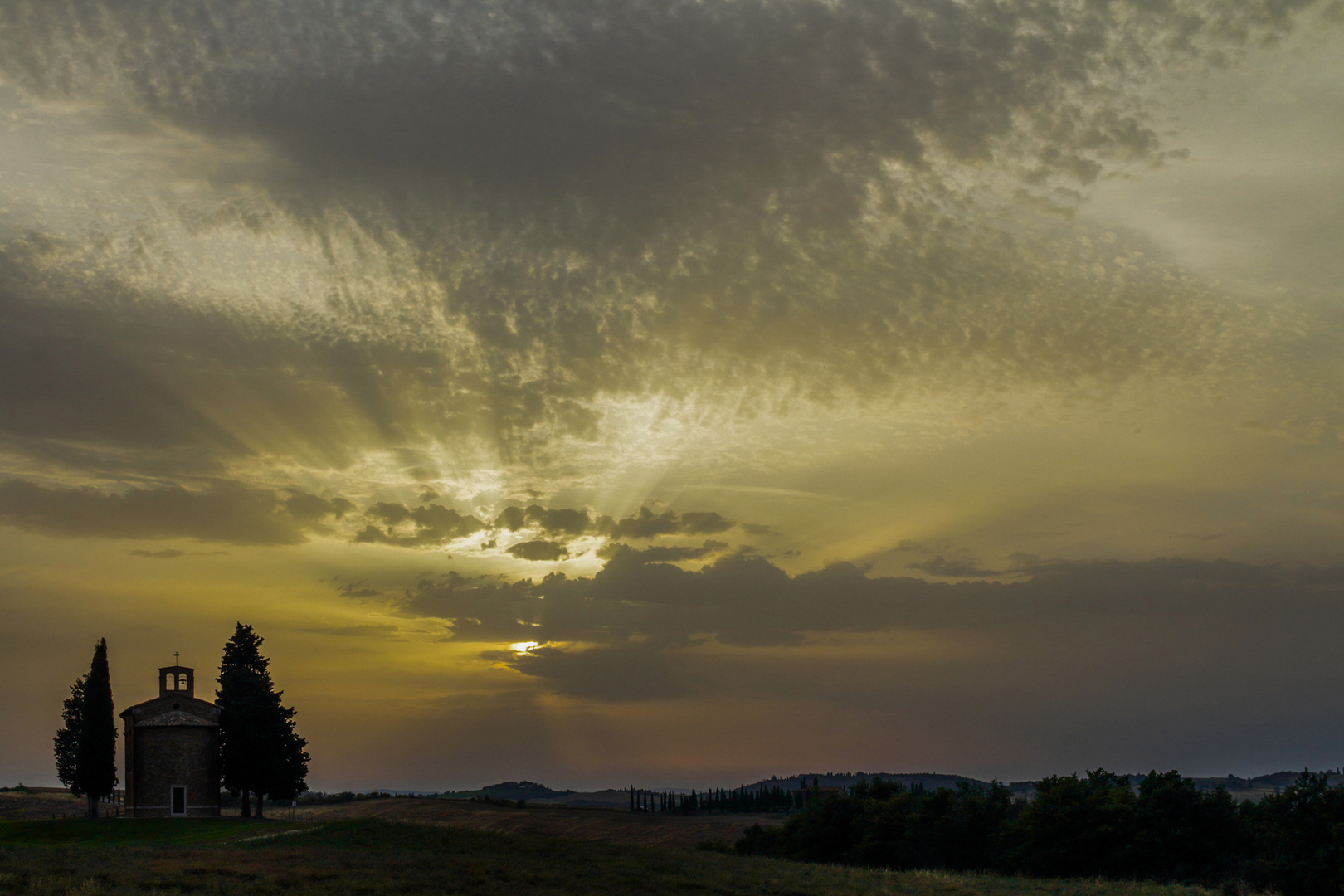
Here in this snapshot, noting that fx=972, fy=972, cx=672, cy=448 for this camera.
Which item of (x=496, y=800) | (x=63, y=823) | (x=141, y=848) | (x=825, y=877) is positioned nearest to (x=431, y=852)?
(x=141, y=848)

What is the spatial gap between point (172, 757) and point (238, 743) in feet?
15.8

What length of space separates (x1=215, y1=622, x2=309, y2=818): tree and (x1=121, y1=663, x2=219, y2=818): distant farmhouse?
1173mm

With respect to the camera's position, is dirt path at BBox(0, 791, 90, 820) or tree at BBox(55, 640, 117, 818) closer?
tree at BBox(55, 640, 117, 818)

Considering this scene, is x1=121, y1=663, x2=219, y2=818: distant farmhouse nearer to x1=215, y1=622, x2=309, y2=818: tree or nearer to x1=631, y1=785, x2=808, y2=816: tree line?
x1=215, y1=622, x2=309, y2=818: tree

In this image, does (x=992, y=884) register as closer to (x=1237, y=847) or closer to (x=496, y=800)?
(x=1237, y=847)

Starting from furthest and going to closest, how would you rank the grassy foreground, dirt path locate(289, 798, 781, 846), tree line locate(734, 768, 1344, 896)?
dirt path locate(289, 798, 781, 846) → tree line locate(734, 768, 1344, 896) → the grassy foreground

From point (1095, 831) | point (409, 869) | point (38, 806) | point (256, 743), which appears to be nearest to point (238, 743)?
point (256, 743)

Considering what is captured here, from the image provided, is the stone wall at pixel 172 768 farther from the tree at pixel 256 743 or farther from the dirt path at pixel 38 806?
the dirt path at pixel 38 806

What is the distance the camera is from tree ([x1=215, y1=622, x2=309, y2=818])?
78.6 meters

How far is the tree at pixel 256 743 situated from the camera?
78.6m

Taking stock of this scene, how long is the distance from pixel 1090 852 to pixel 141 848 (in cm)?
5264

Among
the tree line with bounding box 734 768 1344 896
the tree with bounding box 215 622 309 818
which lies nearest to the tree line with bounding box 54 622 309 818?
the tree with bounding box 215 622 309 818

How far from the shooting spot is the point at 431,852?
47.4m

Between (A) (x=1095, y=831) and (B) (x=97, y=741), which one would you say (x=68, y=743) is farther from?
(A) (x=1095, y=831)
